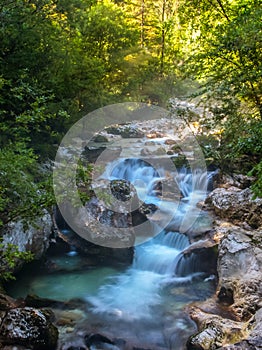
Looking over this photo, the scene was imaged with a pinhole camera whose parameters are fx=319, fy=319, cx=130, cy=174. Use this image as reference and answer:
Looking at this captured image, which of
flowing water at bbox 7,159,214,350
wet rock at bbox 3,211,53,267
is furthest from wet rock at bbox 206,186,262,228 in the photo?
wet rock at bbox 3,211,53,267

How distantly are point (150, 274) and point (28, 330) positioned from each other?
14.5ft

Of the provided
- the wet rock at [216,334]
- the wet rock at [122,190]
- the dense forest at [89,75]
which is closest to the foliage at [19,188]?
the dense forest at [89,75]

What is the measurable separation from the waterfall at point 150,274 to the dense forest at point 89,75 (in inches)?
116

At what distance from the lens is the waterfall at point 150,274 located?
7754mm

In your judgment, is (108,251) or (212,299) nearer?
(212,299)

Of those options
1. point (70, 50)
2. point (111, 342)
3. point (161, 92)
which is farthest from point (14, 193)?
point (161, 92)

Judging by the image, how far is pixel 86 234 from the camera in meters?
9.77

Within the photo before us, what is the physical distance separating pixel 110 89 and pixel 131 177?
4.46m

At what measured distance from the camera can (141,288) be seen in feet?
28.6

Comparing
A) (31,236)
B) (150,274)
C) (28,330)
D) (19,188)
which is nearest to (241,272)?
(150,274)

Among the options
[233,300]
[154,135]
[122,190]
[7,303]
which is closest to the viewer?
[7,303]

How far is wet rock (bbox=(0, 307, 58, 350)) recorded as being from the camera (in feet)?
18.5

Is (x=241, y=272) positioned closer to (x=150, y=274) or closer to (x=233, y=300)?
(x=233, y=300)

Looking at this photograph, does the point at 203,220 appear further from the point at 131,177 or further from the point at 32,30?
the point at 32,30
